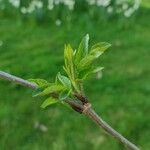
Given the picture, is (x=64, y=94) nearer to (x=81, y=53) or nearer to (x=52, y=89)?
(x=52, y=89)

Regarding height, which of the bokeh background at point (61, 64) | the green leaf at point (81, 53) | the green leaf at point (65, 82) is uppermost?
the green leaf at point (81, 53)

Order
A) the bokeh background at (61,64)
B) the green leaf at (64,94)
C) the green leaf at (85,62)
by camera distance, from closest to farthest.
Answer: the green leaf at (64,94) < the green leaf at (85,62) < the bokeh background at (61,64)

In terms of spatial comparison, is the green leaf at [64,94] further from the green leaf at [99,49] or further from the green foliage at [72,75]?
the green leaf at [99,49]

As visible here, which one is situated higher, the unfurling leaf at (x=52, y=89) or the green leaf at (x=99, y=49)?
the green leaf at (x=99, y=49)

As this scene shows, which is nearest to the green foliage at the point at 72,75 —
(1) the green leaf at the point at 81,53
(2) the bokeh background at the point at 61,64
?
(1) the green leaf at the point at 81,53

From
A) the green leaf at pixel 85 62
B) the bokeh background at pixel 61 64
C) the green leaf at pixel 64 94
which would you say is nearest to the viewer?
the green leaf at pixel 64 94

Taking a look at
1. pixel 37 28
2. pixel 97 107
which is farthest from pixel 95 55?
pixel 37 28

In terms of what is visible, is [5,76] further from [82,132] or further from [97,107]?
[97,107]

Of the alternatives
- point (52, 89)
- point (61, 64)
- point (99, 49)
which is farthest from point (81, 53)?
point (61, 64)
